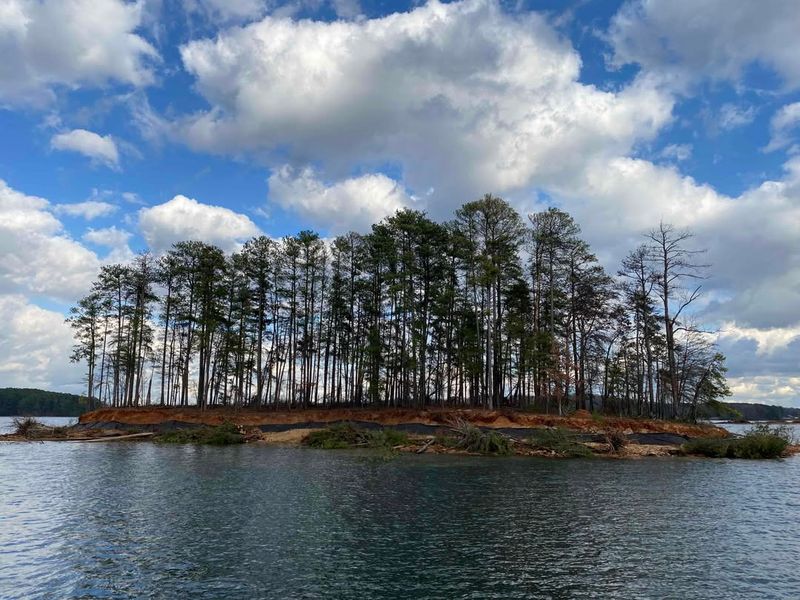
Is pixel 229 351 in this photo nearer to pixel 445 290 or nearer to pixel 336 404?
pixel 336 404

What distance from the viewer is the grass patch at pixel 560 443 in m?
40.8

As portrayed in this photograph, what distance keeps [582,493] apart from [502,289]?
38.6 metres

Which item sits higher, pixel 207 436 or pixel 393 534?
pixel 393 534

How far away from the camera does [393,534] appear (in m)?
16.4

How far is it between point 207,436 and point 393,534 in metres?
40.0

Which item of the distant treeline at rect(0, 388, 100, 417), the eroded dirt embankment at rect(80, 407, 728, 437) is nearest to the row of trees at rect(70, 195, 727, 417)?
the eroded dirt embankment at rect(80, 407, 728, 437)

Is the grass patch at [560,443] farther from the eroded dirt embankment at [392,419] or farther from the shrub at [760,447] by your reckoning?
the shrub at [760,447]

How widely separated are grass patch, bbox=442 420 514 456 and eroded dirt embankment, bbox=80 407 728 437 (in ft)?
14.6

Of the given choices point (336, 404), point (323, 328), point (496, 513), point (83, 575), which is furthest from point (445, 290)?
point (83, 575)

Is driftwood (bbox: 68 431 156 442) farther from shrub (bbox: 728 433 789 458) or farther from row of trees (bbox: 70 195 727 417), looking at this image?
shrub (bbox: 728 433 789 458)

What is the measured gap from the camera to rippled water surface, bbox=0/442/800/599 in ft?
39.0

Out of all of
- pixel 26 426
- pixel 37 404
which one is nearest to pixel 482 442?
pixel 26 426

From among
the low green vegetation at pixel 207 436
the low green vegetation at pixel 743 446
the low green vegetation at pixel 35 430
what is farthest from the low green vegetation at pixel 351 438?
the low green vegetation at pixel 35 430

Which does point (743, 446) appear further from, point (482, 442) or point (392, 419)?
point (392, 419)
